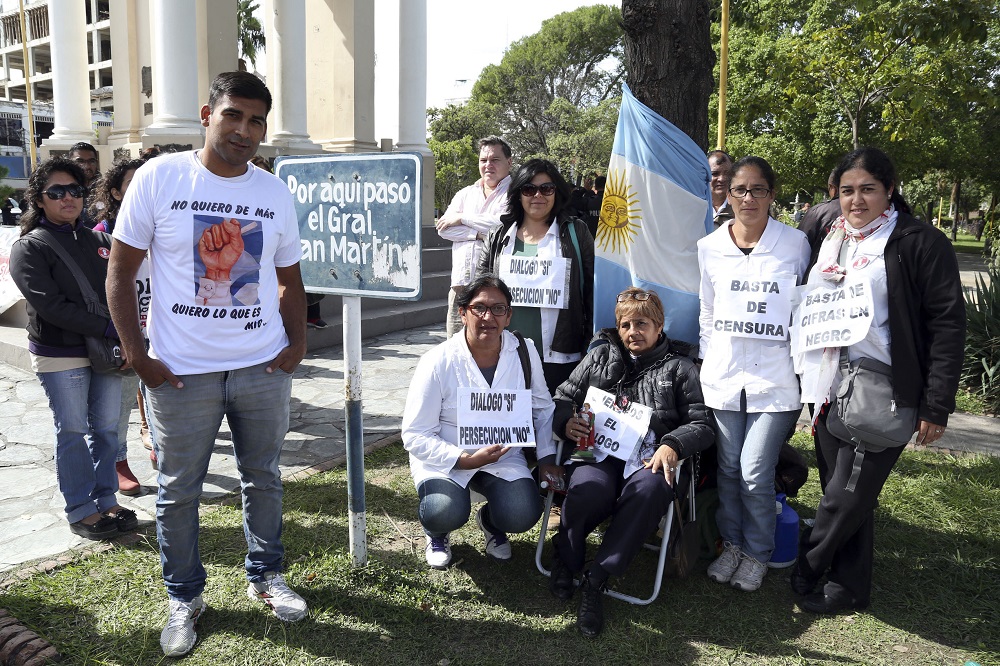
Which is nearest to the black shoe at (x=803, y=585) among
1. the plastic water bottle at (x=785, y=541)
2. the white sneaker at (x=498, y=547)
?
the plastic water bottle at (x=785, y=541)

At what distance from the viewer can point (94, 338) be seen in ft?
11.9

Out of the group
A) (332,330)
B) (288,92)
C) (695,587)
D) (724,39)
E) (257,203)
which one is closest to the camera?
(257,203)

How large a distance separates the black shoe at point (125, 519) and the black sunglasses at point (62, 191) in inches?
64.1

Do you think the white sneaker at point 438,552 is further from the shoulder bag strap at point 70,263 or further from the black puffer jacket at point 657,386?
the shoulder bag strap at point 70,263

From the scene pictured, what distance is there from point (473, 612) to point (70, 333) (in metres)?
2.39

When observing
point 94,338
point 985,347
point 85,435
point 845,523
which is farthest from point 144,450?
point 985,347

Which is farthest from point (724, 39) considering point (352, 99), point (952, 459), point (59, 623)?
point (59, 623)

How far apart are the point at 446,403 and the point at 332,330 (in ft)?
17.7

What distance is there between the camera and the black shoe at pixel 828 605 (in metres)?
3.21

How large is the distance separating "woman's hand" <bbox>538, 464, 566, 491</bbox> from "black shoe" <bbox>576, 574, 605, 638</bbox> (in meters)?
0.44

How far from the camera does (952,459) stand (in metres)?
5.12

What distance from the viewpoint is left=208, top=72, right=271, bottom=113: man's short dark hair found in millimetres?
2615

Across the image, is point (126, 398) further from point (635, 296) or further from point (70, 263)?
point (635, 296)

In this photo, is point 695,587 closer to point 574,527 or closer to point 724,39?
point 574,527
